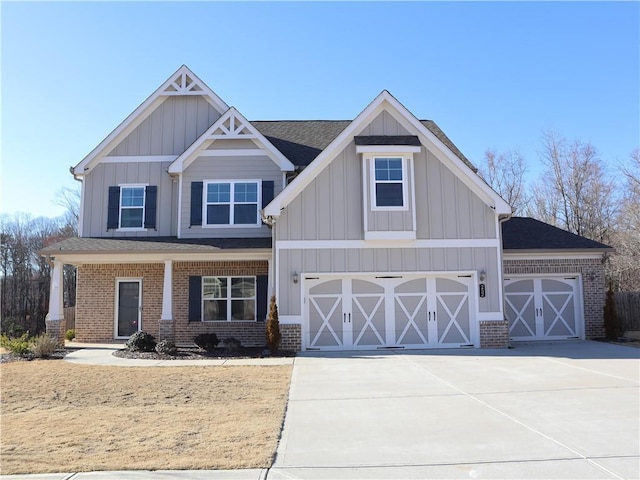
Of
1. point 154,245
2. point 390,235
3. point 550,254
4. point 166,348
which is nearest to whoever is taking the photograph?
point 166,348

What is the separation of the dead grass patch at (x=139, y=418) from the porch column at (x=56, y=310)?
14.0ft

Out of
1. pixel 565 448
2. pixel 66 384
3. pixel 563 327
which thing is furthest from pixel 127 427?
pixel 563 327

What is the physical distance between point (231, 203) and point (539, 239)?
34.1 ft

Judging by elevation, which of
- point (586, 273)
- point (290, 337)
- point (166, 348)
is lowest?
point (166, 348)

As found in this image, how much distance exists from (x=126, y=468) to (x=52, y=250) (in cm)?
1204

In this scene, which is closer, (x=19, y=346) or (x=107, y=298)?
(x=19, y=346)

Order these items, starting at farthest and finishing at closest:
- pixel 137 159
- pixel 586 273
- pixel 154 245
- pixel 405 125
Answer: pixel 137 159 → pixel 586 273 → pixel 154 245 → pixel 405 125

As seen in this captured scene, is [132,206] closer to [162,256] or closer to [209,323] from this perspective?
[162,256]

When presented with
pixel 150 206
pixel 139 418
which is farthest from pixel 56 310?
pixel 139 418

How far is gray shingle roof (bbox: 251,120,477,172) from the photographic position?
18422 mm

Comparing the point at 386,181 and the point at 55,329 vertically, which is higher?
the point at 386,181

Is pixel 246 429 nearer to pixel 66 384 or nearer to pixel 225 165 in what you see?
pixel 66 384

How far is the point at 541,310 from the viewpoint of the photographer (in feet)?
54.4

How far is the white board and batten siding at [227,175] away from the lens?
1702 cm
